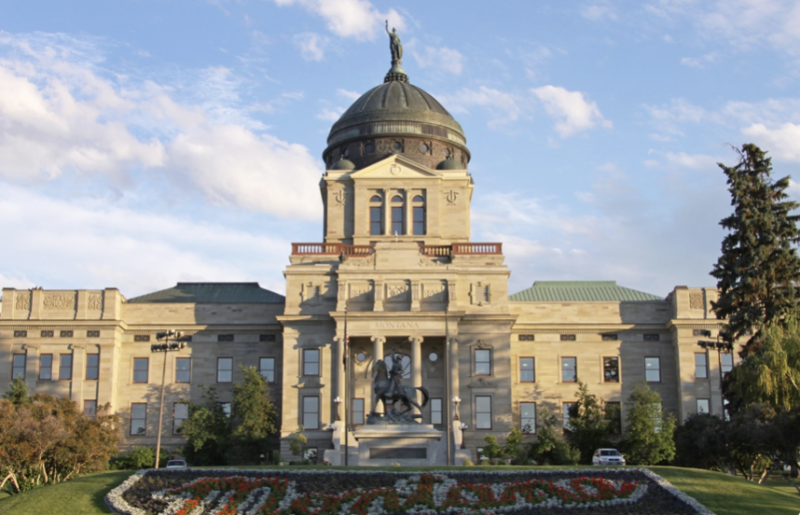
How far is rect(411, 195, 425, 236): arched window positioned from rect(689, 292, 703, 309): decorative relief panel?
61.2 ft

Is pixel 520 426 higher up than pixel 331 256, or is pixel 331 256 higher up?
pixel 331 256

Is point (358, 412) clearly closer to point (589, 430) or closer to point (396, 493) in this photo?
point (589, 430)

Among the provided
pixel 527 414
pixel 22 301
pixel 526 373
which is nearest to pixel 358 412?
pixel 527 414

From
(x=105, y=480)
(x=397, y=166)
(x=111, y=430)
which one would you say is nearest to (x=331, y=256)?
(x=397, y=166)

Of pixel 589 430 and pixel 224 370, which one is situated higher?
pixel 224 370

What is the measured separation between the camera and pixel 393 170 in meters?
75.2

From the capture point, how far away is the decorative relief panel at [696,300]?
224ft

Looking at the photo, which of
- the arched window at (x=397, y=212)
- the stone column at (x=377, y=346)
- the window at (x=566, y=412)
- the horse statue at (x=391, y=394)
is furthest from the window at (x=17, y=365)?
the window at (x=566, y=412)

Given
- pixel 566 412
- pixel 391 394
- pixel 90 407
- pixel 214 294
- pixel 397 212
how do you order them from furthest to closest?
pixel 397 212
pixel 214 294
pixel 566 412
pixel 90 407
pixel 391 394

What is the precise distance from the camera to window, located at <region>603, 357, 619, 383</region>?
227 ft

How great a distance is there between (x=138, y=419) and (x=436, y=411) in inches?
746

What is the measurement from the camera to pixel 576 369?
226 feet

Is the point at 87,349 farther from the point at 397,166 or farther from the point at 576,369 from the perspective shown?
the point at 576,369

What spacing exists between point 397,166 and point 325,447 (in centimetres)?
2136
